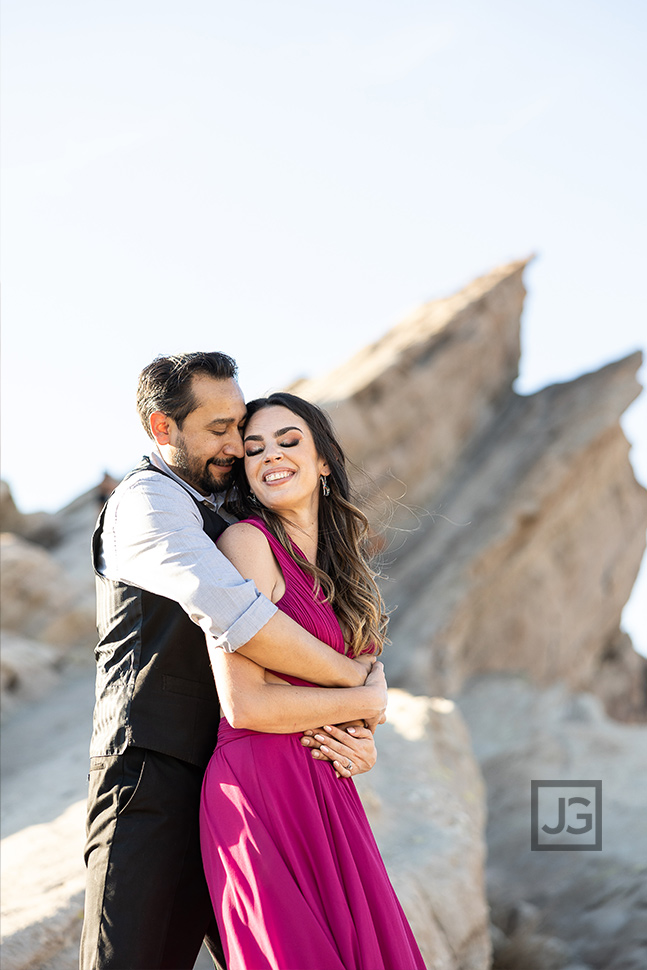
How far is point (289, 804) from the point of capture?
2320mm

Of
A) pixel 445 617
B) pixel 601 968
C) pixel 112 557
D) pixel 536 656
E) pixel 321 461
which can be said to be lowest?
pixel 601 968

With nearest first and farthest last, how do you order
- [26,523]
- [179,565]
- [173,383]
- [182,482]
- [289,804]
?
[179,565]
[289,804]
[182,482]
[173,383]
[26,523]

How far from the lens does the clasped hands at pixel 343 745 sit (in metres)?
2.45

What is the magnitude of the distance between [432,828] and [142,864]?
3157mm

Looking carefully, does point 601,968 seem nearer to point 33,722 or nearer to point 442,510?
point 33,722

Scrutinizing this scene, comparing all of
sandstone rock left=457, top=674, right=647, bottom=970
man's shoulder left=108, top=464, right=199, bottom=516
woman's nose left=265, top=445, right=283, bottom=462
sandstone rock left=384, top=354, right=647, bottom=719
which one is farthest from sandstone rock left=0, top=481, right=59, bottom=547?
man's shoulder left=108, top=464, right=199, bottom=516

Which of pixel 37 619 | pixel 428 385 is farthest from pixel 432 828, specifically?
pixel 428 385

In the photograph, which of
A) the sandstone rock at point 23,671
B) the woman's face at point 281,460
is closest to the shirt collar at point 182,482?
the woman's face at point 281,460

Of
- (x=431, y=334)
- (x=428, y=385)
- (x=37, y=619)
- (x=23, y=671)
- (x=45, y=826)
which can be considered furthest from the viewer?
(x=431, y=334)

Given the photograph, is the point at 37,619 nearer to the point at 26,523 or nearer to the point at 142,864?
the point at 26,523

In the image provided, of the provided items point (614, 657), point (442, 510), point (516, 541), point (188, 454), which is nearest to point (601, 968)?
point (188, 454)

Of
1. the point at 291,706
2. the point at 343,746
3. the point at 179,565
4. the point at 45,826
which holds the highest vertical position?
the point at 179,565

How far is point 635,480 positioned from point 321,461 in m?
13.8

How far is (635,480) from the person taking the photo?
51.0 ft
